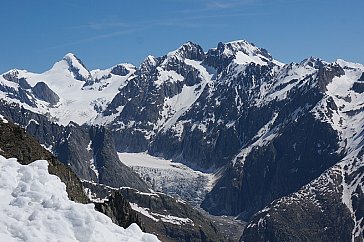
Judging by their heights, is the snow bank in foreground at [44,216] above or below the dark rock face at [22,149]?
below

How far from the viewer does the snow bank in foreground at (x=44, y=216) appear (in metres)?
59.4

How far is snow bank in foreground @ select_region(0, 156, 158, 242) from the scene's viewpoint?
59.4 m

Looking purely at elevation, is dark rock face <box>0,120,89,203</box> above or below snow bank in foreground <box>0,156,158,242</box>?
above

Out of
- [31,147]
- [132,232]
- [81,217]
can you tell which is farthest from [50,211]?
[31,147]

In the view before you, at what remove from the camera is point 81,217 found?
62219 millimetres

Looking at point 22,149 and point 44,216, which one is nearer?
point 44,216

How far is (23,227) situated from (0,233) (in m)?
2.36

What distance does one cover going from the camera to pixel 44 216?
61875 millimetres

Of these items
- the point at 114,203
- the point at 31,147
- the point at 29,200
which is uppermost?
the point at 31,147

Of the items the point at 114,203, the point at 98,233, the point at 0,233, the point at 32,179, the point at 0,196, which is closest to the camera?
the point at 0,233

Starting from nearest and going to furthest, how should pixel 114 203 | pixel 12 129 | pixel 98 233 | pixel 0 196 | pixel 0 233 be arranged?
pixel 0 233
pixel 98 233
pixel 0 196
pixel 114 203
pixel 12 129

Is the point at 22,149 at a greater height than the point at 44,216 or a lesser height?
greater

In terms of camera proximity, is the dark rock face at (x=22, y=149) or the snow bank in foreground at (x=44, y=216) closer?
the snow bank in foreground at (x=44, y=216)

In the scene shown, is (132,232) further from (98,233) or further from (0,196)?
(0,196)
